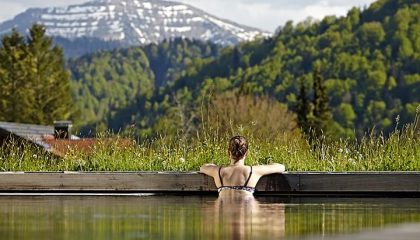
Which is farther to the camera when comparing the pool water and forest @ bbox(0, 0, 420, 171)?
forest @ bbox(0, 0, 420, 171)

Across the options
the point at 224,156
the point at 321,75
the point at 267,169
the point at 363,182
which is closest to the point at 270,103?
the point at 321,75

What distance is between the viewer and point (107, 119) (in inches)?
6398

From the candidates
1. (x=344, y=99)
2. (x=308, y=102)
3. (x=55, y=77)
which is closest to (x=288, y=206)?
(x=55, y=77)

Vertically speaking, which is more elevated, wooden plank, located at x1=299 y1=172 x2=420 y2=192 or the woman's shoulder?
the woman's shoulder

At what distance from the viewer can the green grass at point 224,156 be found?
1170 cm

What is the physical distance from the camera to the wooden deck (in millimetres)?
10469

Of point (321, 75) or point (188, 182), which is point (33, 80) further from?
point (188, 182)

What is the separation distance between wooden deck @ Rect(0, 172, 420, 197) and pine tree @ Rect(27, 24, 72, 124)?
195ft

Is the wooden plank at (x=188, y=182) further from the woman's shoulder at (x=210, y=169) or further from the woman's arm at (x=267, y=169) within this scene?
the woman's shoulder at (x=210, y=169)

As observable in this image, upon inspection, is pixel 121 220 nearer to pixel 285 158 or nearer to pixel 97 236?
→ pixel 97 236

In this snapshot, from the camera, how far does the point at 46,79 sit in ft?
242

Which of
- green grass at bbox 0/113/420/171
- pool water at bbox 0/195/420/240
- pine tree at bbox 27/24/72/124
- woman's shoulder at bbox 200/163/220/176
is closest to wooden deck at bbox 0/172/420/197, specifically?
pool water at bbox 0/195/420/240

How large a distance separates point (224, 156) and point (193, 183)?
46.8 inches

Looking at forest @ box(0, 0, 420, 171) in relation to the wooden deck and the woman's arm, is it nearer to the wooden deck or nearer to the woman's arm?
the wooden deck
